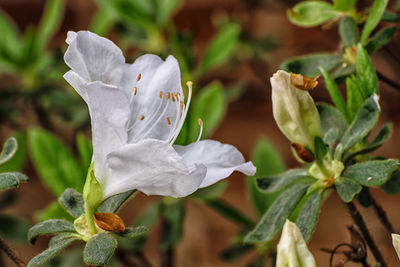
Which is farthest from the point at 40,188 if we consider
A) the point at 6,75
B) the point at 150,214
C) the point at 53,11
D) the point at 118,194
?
the point at 118,194

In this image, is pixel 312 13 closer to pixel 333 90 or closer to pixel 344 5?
pixel 344 5

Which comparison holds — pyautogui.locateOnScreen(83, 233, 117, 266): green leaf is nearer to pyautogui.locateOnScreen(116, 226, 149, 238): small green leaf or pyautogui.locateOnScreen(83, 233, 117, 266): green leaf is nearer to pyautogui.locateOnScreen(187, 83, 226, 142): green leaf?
pyautogui.locateOnScreen(116, 226, 149, 238): small green leaf

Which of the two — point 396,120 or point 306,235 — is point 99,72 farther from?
point 396,120

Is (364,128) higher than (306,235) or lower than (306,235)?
higher

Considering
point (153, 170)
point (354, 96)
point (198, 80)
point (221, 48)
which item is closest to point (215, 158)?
point (153, 170)

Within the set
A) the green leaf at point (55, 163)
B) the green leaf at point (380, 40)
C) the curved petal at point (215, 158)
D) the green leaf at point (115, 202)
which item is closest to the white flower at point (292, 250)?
the curved petal at point (215, 158)

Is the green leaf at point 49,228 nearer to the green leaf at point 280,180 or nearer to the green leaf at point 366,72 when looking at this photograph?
the green leaf at point 280,180

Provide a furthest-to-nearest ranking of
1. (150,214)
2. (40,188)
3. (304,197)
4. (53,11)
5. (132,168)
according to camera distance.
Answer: (40,188), (53,11), (150,214), (304,197), (132,168)
